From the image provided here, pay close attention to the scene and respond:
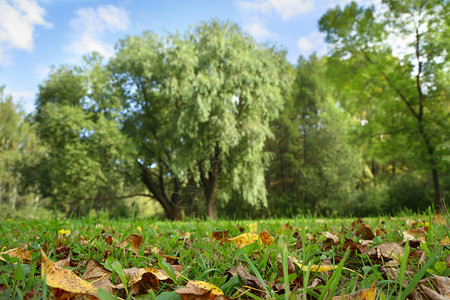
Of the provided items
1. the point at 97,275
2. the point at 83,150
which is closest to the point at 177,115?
the point at 83,150

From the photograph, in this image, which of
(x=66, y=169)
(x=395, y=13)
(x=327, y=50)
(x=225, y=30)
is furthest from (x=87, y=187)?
(x=395, y=13)

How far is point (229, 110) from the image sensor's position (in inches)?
493

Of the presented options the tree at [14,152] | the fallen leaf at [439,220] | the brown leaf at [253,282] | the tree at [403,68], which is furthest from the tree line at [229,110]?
the tree at [14,152]

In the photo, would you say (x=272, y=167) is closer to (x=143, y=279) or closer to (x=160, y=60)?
(x=160, y=60)

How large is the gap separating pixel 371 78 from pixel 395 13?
284cm

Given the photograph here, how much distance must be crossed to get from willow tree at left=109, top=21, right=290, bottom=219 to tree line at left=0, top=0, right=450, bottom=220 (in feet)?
0.21

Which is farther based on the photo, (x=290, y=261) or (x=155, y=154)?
(x=155, y=154)

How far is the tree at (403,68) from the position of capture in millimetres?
11203

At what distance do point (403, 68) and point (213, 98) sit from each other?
8.18 metres

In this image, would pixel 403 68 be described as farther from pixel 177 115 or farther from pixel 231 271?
pixel 231 271

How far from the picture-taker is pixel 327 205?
19.0m

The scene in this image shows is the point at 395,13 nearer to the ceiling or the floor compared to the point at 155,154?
nearer to the ceiling

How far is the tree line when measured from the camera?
1183cm

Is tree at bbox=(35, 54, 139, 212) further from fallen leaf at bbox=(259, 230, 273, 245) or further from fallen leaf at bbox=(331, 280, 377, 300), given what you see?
fallen leaf at bbox=(331, 280, 377, 300)
